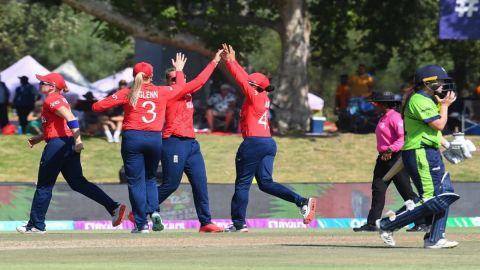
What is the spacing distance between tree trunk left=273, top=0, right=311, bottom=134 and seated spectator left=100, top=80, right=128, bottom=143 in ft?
14.4

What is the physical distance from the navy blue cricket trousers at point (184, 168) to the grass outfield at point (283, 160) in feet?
38.7

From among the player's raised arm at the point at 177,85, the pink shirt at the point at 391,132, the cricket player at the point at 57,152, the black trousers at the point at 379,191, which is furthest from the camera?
the black trousers at the point at 379,191

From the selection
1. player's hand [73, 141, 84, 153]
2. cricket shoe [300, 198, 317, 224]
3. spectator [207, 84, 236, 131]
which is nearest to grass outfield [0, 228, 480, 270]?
cricket shoe [300, 198, 317, 224]

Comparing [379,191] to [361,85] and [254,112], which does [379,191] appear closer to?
[254,112]

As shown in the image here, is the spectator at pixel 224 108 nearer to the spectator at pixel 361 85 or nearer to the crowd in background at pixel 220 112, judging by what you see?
the crowd in background at pixel 220 112

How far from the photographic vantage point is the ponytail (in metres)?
15.3

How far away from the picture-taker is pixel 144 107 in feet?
50.7

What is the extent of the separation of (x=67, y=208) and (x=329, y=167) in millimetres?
10492

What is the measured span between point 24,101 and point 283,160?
768cm

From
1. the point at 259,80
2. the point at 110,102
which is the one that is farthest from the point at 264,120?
the point at 110,102

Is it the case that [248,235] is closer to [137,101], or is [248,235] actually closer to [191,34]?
[137,101]

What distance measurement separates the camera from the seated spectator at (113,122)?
102 ft

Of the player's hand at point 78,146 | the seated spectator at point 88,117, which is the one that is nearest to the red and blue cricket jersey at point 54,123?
the player's hand at point 78,146

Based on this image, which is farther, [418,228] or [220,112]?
[220,112]
